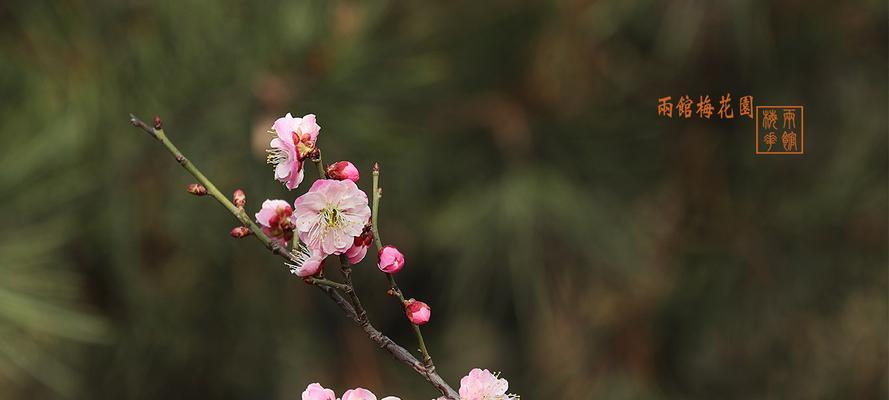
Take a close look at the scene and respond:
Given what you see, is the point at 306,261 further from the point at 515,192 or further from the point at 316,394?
the point at 515,192

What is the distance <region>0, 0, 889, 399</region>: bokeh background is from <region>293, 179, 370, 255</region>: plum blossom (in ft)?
1.72

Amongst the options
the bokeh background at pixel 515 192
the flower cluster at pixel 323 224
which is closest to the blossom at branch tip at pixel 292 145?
the flower cluster at pixel 323 224

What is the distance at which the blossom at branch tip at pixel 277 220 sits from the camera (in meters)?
0.21

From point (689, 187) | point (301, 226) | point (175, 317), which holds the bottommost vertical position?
point (301, 226)

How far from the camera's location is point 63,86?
0.78m

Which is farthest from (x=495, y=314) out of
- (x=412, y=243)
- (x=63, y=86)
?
(x=63, y=86)

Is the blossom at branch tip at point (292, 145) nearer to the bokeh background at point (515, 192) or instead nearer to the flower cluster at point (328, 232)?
the flower cluster at point (328, 232)

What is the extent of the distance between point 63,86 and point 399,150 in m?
0.26

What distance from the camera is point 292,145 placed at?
0.69 ft

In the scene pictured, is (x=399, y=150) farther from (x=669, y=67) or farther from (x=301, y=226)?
(x=301, y=226)

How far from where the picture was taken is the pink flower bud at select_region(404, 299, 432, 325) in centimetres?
20

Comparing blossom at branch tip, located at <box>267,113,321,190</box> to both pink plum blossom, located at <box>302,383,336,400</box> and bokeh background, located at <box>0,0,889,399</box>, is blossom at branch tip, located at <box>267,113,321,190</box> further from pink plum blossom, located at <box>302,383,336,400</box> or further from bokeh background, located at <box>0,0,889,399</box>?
bokeh background, located at <box>0,0,889,399</box>

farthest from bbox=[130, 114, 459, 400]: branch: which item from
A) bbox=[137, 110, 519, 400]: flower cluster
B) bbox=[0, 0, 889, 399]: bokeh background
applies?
bbox=[0, 0, 889, 399]: bokeh background

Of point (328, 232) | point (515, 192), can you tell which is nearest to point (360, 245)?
point (328, 232)
